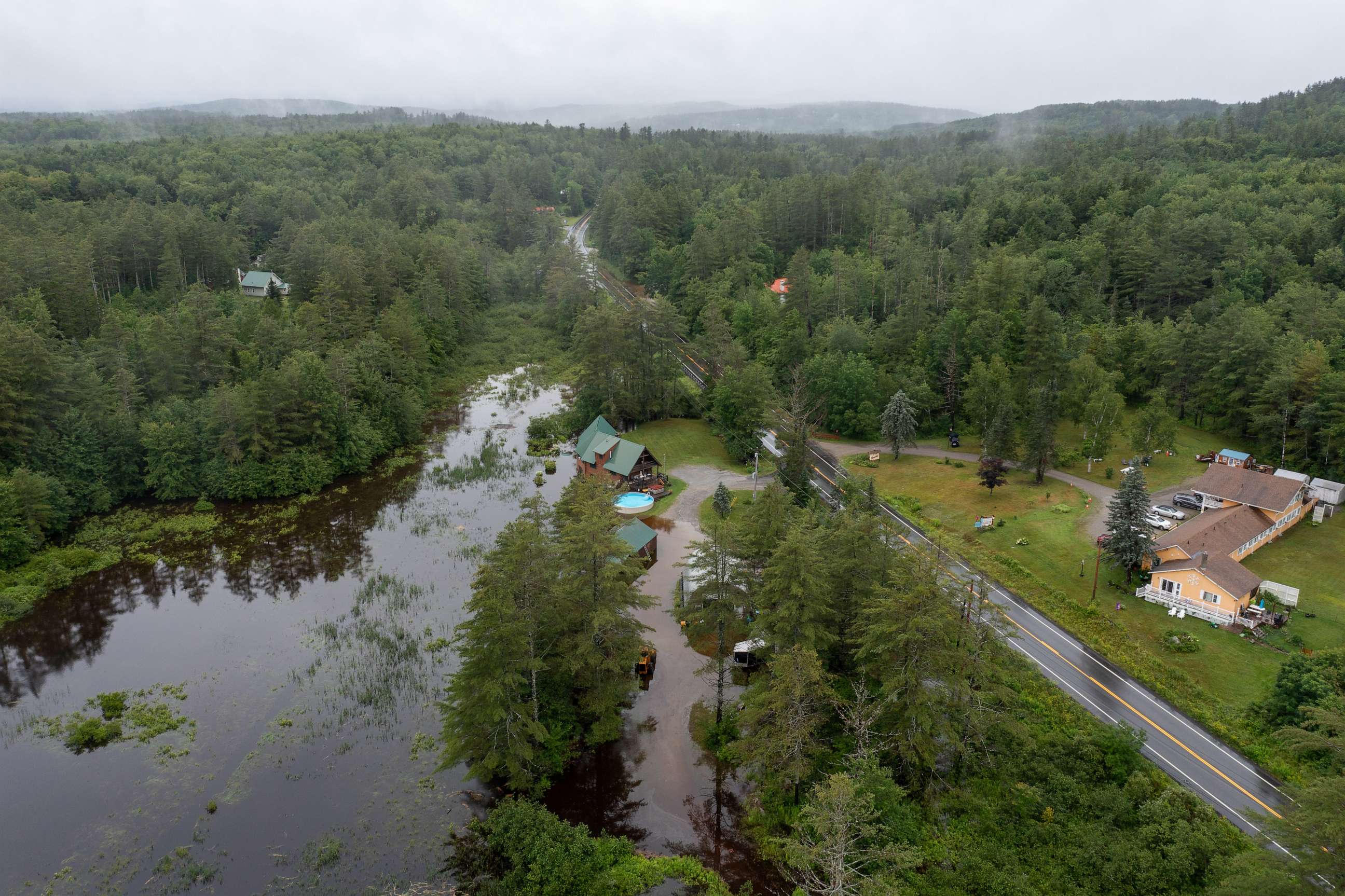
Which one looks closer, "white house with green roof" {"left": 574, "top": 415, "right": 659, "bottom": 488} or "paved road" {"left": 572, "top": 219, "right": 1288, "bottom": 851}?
"paved road" {"left": 572, "top": 219, "right": 1288, "bottom": 851}

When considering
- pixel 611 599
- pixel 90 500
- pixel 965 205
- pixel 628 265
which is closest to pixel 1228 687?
pixel 611 599

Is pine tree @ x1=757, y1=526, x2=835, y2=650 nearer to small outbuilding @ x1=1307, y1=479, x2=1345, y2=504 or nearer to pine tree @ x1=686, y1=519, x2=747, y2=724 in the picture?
pine tree @ x1=686, y1=519, x2=747, y2=724

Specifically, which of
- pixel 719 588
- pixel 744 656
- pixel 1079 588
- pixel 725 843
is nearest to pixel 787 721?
pixel 725 843

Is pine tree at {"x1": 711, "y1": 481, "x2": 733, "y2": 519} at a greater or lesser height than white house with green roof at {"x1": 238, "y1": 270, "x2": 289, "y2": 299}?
lesser

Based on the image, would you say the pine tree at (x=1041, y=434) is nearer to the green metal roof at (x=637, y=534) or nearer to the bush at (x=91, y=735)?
the green metal roof at (x=637, y=534)

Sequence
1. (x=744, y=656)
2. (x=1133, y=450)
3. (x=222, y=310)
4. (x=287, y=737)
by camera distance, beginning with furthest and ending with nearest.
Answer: (x=222, y=310)
(x=1133, y=450)
(x=744, y=656)
(x=287, y=737)

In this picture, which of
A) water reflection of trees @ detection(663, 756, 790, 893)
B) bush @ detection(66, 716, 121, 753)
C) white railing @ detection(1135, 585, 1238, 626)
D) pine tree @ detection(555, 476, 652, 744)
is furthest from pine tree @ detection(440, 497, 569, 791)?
white railing @ detection(1135, 585, 1238, 626)

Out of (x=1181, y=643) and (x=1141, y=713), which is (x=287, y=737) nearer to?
(x=1141, y=713)
